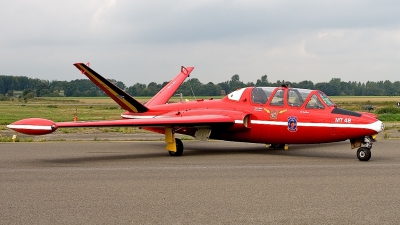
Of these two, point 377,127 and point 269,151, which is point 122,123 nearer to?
point 269,151

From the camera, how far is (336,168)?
43.5 ft

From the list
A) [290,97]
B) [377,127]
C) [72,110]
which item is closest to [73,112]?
[72,110]

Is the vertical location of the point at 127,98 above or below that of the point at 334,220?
above

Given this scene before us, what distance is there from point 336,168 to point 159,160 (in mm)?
4734

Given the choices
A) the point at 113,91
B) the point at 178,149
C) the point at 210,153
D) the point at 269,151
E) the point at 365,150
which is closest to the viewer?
the point at 365,150

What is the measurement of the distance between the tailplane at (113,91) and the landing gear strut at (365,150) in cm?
799

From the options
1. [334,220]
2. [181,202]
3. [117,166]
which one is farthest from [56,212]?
[117,166]

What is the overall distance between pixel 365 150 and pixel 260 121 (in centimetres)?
336

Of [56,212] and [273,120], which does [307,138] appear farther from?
[56,212]

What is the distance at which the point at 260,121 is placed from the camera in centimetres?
1700

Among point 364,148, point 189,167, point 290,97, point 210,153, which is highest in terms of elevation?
point 290,97

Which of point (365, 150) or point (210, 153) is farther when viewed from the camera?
point (210, 153)

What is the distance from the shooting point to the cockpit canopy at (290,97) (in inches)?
636

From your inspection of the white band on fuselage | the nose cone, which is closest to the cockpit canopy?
the white band on fuselage
